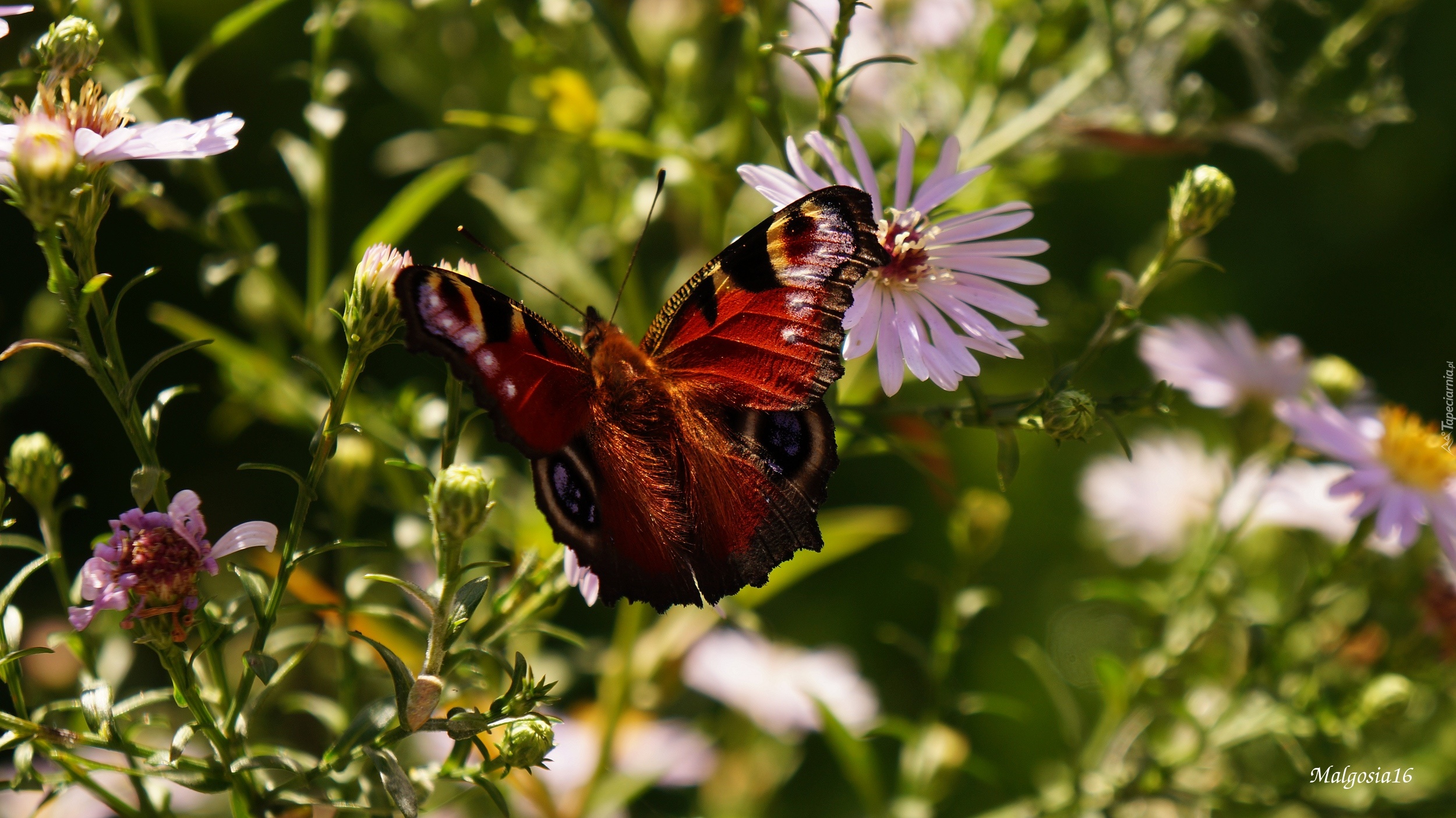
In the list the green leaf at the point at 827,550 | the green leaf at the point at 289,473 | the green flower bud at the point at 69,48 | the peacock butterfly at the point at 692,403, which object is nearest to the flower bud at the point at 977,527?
the green leaf at the point at 827,550

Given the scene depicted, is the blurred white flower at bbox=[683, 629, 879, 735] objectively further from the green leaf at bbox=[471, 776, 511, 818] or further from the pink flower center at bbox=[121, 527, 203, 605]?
the pink flower center at bbox=[121, 527, 203, 605]

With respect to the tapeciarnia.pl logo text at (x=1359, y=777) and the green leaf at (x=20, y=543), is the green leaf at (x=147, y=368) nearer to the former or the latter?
the green leaf at (x=20, y=543)

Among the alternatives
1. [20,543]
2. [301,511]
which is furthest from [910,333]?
[20,543]

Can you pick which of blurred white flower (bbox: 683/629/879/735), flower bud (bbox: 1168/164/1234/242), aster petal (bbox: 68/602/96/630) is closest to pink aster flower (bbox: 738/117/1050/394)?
flower bud (bbox: 1168/164/1234/242)

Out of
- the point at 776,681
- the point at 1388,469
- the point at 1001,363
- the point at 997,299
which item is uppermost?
the point at 1001,363

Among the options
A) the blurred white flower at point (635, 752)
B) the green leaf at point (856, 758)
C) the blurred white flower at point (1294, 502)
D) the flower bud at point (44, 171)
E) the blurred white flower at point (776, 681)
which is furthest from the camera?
the blurred white flower at point (776, 681)

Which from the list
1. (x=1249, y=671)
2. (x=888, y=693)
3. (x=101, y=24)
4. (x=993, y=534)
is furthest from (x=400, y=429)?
(x=888, y=693)

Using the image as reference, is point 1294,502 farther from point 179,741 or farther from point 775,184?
point 179,741
